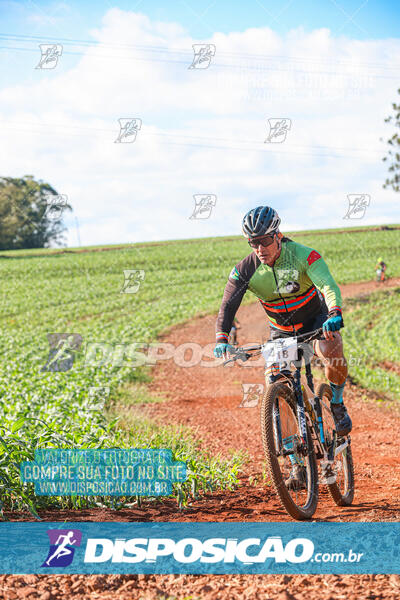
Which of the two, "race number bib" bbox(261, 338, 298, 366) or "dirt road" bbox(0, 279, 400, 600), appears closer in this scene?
"dirt road" bbox(0, 279, 400, 600)

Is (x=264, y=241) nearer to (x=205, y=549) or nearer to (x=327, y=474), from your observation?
(x=327, y=474)

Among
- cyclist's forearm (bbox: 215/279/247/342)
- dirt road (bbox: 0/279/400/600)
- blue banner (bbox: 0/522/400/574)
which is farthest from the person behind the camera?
cyclist's forearm (bbox: 215/279/247/342)

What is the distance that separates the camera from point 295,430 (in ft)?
14.8

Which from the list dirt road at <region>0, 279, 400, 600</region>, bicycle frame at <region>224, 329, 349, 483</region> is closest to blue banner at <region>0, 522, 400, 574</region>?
dirt road at <region>0, 279, 400, 600</region>

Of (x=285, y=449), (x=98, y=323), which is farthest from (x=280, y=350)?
(x=98, y=323)

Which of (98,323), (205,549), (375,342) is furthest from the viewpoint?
(98,323)

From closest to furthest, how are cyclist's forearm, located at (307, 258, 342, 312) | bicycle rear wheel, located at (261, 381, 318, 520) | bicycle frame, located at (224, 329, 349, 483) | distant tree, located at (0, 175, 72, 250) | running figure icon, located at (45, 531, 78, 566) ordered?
running figure icon, located at (45, 531, 78, 566), bicycle rear wheel, located at (261, 381, 318, 520), bicycle frame, located at (224, 329, 349, 483), cyclist's forearm, located at (307, 258, 342, 312), distant tree, located at (0, 175, 72, 250)

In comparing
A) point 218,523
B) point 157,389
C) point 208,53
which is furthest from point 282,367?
point 208,53

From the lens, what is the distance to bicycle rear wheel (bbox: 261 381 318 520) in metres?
4.07

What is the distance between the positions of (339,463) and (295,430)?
0.83m

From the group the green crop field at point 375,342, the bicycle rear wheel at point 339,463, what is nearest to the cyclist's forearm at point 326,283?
the bicycle rear wheel at point 339,463

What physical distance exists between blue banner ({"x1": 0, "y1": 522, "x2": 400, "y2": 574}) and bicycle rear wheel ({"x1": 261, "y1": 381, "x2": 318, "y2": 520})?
0.25 metres

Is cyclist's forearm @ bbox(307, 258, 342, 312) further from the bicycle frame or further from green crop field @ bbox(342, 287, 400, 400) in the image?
green crop field @ bbox(342, 287, 400, 400)

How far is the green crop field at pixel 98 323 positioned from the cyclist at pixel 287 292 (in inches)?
60.2
